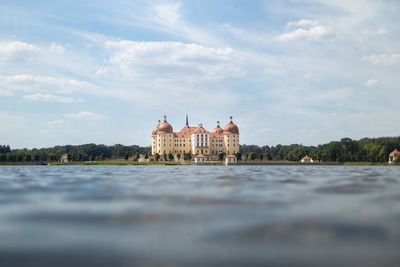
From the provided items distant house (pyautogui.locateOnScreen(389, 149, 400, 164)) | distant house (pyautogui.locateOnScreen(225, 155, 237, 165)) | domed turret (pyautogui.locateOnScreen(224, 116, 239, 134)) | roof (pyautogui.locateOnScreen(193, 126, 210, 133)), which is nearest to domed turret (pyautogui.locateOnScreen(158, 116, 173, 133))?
roof (pyautogui.locateOnScreen(193, 126, 210, 133))

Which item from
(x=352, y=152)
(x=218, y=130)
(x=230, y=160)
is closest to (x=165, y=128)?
(x=218, y=130)

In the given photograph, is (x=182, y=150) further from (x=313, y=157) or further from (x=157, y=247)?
(x=157, y=247)

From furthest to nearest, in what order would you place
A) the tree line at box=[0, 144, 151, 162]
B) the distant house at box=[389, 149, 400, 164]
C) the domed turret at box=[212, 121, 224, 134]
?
1. the domed turret at box=[212, 121, 224, 134]
2. the tree line at box=[0, 144, 151, 162]
3. the distant house at box=[389, 149, 400, 164]

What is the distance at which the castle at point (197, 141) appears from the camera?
11712 cm

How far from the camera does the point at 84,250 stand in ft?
26.1

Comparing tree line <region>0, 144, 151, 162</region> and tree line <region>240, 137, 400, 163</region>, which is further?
tree line <region>0, 144, 151, 162</region>

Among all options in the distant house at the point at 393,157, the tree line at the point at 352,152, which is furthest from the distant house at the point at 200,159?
the distant house at the point at 393,157

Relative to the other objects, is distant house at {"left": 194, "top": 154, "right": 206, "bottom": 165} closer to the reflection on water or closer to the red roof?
the red roof

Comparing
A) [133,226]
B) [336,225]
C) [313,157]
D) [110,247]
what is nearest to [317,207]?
[336,225]

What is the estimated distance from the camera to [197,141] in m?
117

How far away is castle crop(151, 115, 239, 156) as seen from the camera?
117 m

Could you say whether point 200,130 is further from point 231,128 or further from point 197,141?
point 231,128

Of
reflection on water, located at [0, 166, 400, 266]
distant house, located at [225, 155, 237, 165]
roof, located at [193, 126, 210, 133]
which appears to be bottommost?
reflection on water, located at [0, 166, 400, 266]

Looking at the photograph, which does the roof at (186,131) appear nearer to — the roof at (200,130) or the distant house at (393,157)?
the roof at (200,130)
